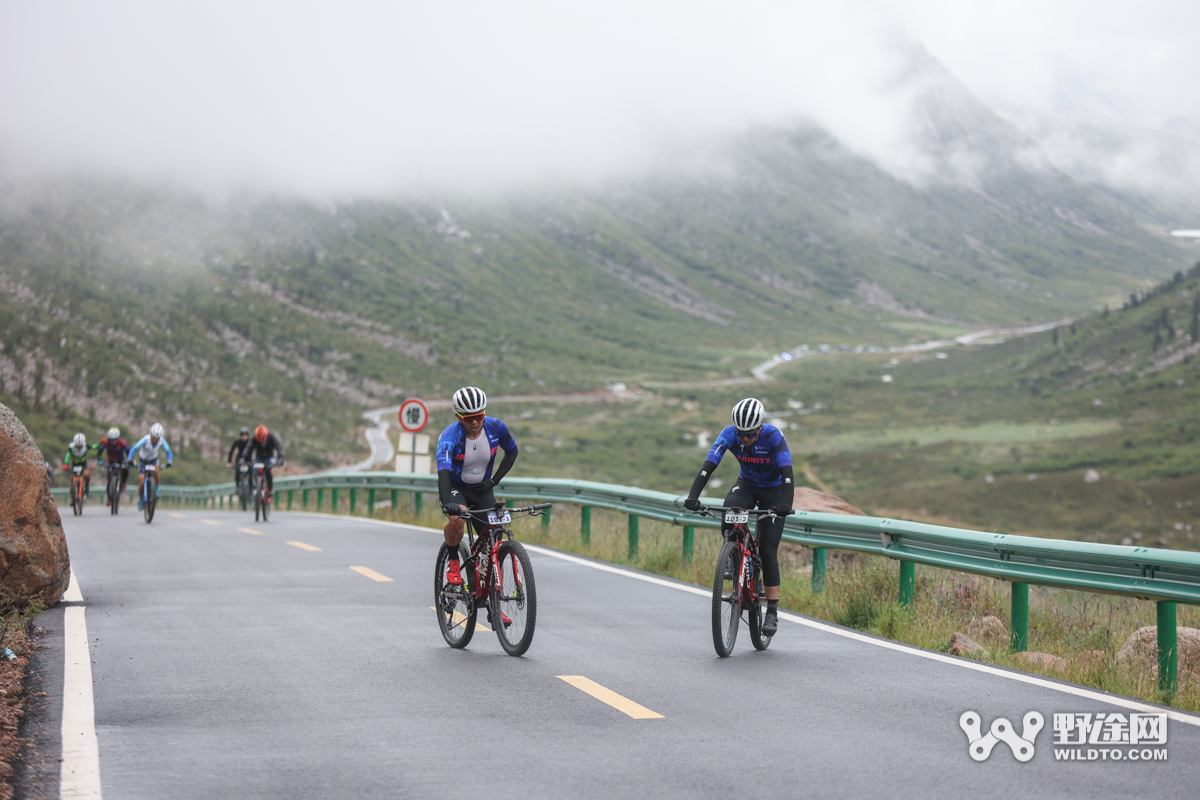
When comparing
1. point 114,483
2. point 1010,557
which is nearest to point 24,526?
point 1010,557

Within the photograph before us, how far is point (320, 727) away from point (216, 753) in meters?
0.64

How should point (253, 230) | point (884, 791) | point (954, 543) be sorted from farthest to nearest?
1. point (253, 230)
2. point (954, 543)
3. point (884, 791)

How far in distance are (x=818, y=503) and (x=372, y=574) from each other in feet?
20.7

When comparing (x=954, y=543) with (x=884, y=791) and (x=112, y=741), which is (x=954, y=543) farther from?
(x=112, y=741)

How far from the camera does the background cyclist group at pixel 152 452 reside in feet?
73.7

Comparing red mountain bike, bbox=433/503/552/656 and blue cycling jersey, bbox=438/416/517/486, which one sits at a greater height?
blue cycling jersey, bbox=438/416/517/486

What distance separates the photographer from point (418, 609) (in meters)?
10.5

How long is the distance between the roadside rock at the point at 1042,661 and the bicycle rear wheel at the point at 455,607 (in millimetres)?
3881

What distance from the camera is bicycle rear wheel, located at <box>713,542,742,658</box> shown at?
812cm

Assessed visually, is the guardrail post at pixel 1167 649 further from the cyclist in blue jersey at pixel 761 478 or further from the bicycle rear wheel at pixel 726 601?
the bicycle rear wheel at pixel 726 601

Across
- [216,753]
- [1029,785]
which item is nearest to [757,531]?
[1029,785]

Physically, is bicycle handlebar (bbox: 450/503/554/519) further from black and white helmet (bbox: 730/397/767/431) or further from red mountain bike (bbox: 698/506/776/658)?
black and white helmet (bbox: 730/397/767/431)

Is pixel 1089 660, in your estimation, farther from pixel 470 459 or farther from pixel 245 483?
pixel 245 483

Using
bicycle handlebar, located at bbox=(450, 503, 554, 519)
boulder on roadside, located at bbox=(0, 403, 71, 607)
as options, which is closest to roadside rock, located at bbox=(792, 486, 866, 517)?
bicycle handlebar, located at bbox=(450, 503, 554, 519)
